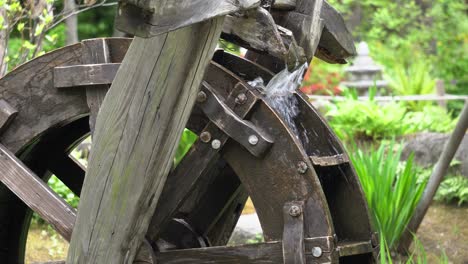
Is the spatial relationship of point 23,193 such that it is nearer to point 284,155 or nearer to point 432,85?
point 284,155

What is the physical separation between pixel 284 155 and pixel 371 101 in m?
6.26

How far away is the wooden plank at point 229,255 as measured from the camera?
153 inches

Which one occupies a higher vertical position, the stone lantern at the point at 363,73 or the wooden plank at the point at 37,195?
the wooden plank at the point at 37,195

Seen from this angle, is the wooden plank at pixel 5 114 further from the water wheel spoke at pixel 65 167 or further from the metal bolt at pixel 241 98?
the metal bolt at pixel 241 98

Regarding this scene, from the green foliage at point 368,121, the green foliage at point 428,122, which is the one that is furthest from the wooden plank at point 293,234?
the green foliage at point 428,122

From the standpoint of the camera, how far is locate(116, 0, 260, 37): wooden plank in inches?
114

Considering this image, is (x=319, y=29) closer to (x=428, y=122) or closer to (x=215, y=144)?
(x=215, y=144)

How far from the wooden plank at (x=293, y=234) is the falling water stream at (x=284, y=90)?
1.66 feet

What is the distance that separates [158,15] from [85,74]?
1.23m

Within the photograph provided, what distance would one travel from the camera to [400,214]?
6.18m

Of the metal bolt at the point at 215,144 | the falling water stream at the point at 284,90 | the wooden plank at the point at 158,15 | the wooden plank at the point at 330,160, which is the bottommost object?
the wooden plank at the point at 330,160

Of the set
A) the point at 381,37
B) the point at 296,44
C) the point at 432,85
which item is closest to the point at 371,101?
the point at 432,85

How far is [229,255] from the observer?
3.97 metres

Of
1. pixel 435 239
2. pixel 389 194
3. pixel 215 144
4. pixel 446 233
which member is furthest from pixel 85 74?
pixel 446 233
